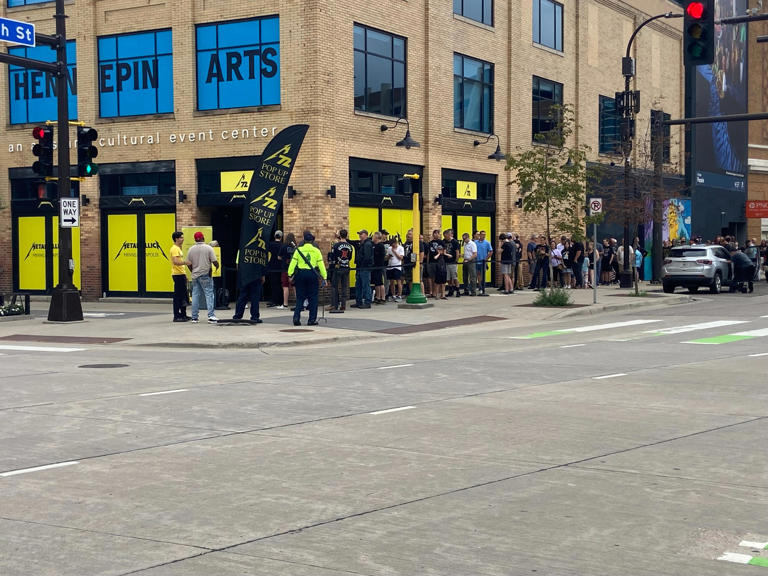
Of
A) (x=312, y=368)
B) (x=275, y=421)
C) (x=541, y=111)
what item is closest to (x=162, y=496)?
(x=275, y=421)

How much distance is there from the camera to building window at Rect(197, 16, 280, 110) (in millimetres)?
28141

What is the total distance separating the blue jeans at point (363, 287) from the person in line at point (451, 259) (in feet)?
11.8

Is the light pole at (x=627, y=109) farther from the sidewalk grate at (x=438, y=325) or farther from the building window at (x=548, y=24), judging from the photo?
the sidewalk grate at (x=438, y=325)

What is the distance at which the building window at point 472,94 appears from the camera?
33719 millimetres

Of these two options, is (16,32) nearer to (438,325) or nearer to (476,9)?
(438,325)

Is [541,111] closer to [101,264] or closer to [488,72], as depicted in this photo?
[488,72]

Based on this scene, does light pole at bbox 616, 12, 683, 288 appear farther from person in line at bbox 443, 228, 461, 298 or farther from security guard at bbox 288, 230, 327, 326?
security guard at bbox 288, 230, 327, 326

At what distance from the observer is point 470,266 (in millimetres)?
31016

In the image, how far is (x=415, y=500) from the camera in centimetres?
662

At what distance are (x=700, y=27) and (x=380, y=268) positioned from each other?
11645mm

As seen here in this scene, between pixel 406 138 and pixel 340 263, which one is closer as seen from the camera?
pixel 340 263

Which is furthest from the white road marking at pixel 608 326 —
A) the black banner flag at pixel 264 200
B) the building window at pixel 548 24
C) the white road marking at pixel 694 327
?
the building window at pixel 548 24

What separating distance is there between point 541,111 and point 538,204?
11364mm

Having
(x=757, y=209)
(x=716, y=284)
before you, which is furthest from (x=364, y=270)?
(x=757, y=209)
